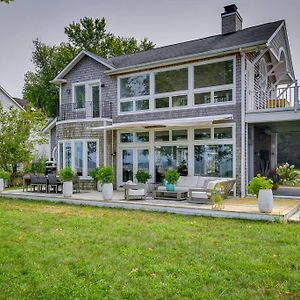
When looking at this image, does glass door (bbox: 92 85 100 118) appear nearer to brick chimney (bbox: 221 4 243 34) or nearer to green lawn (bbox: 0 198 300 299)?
brick chimney (bbox: 221 4 243 34)

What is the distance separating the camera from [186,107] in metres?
17.5

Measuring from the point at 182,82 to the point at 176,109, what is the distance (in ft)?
4.85

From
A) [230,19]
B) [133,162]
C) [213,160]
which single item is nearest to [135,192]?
[213,160]

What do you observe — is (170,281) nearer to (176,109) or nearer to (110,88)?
(176,109)

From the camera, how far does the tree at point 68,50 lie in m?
44.1

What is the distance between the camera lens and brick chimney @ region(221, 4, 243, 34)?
19797mm

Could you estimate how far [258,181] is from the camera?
1127 centimetres

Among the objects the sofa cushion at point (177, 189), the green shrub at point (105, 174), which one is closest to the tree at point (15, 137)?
the green shrub at point (105, 174)

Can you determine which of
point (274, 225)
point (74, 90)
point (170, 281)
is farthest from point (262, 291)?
point (74, 90)

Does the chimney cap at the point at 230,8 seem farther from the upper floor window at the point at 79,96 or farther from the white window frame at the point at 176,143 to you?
the upper floor window at the point at 79,96

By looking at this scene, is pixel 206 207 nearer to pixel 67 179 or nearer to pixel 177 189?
pixel 177 189

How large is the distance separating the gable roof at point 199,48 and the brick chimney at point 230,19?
1.85ft

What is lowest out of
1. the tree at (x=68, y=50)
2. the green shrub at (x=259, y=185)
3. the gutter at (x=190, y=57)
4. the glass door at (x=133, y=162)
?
the green shrub at (x=259, y=185)

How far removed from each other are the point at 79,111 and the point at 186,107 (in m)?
7.57
